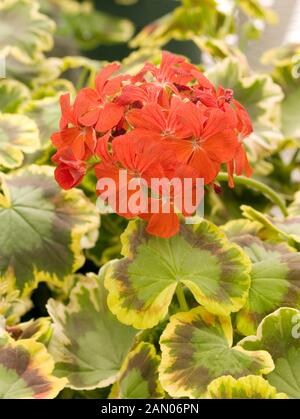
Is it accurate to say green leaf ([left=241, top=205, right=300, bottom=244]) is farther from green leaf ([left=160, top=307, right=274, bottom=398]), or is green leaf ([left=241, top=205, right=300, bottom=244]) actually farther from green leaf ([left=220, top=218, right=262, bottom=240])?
green leaf ([left=160, top=307, right=274, bottom=398])

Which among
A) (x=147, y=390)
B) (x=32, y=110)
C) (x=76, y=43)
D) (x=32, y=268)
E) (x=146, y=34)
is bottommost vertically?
(x=147, y=390)

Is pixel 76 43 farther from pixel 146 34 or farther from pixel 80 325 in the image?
pixel 80 325

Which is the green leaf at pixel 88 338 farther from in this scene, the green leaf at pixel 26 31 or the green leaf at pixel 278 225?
the green leaf at pixel 26 31

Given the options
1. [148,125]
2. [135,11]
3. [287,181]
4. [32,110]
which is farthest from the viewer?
[135,11]

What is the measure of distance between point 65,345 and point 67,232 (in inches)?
5.1

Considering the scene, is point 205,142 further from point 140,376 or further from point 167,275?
point 140,376

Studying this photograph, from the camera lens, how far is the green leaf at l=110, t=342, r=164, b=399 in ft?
2.11

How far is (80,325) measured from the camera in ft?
2.43

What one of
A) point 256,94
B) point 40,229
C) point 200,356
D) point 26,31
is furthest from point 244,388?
point 26,31

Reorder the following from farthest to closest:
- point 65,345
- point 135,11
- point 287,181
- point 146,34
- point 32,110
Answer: point 135,11
point 146,34
point 287,181
point 32,110
point 65,345

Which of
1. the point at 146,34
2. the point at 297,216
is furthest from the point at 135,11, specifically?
the point at 297,216

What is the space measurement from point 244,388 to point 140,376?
0.13 metres

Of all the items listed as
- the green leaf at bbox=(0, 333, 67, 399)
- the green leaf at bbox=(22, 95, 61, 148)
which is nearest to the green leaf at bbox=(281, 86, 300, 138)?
Answer: the green leaf at bbox=(22, 95, 61, 148)

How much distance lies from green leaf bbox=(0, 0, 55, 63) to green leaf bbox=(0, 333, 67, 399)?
0.58 meters
